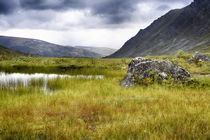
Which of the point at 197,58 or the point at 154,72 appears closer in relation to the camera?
the point at 154,72

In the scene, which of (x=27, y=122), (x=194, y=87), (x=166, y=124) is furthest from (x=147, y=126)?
(x=194, y=87)

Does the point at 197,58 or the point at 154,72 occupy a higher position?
the point at 197,58

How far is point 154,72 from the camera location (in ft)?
33.3

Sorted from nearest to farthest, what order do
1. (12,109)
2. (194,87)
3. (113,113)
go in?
(113,113)
(12,109)
(194,87)

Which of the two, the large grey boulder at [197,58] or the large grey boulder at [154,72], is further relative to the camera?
the large grey boulder at [197,58]

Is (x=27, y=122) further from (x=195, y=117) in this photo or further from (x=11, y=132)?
(x=195, y=117)

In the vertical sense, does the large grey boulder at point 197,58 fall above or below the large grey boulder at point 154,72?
above

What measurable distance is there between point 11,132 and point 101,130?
2.14m

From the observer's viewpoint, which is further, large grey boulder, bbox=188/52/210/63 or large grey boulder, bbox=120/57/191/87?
large grey boulder, bbox=188/52/210/63

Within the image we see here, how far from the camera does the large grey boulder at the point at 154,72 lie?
991 cm

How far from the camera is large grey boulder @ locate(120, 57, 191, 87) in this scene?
991 centimetres

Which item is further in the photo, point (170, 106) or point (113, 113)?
point (170, 106)

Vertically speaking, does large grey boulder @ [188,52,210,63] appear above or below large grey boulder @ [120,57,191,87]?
above

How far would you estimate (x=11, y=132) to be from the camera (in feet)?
12.1
